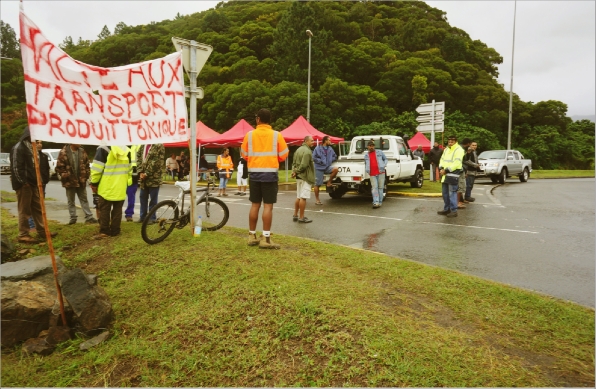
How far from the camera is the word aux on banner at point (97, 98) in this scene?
394 cm

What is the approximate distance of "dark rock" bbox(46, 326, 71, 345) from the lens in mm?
3592

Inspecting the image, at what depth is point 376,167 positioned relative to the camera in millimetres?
11039

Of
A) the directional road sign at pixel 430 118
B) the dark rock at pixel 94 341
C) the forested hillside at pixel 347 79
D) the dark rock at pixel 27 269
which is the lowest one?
the dark rock at pixel 94 341

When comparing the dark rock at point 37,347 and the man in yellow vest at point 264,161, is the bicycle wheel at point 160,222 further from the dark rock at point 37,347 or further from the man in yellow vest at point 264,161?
the dark rock at point 37,347

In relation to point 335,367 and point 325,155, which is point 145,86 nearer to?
point 335,367

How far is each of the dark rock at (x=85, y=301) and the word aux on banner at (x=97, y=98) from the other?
4.72ft

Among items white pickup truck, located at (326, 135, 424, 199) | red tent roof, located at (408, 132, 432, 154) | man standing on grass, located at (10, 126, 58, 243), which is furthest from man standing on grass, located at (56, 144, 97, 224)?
red tent roof, located at (408, 132, 432, 154)

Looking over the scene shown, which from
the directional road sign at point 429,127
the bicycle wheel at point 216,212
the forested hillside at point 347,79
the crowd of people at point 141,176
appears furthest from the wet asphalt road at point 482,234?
the forested hillside at point 347,79

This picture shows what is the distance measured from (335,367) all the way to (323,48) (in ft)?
162

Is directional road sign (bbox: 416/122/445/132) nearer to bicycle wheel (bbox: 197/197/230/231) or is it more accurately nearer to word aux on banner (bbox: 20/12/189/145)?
bicycle wheel (bbox: 197/197/230/231)

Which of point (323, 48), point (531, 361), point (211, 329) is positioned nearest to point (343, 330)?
point (211, 329)

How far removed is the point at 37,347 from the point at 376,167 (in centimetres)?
901

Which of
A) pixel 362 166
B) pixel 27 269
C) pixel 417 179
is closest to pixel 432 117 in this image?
pixel 417 179

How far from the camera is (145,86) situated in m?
5.39
